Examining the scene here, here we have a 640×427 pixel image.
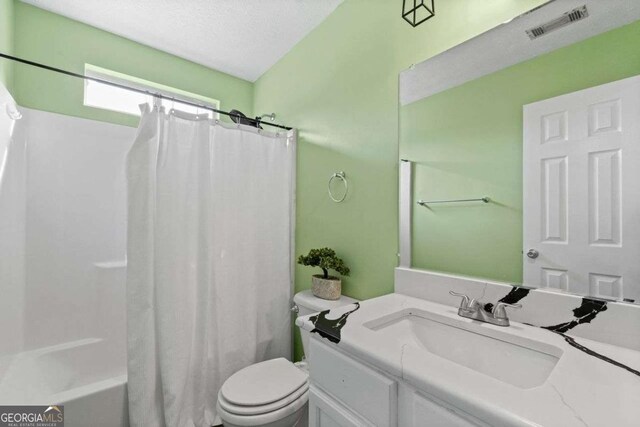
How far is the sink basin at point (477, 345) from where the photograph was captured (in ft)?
2.67

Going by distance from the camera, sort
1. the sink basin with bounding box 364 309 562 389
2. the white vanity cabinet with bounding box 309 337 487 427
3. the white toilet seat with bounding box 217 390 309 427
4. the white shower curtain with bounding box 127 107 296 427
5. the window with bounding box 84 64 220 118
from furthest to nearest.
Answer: the window with bounding box 84 64 220 118
the white shower curtain with bounding box 127 107 296 427
the white toilet seat with bounding box 217 390 309 427
the sink basin with bounding box 364 309 562 389
the white vanity cabinet with bounding box 309 337 487 427

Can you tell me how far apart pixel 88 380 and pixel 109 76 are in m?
2.12

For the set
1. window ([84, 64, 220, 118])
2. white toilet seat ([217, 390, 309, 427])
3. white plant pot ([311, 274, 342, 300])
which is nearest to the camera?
white toilet seat ([217, 390, 309, 427])

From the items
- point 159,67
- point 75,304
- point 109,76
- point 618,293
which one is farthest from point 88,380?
point 618,293

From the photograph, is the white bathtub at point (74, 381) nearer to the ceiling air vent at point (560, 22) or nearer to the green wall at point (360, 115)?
the green wall at point (360, 115)

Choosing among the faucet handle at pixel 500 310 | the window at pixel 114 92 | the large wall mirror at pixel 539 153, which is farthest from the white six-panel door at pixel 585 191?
the window at pixel 114 92

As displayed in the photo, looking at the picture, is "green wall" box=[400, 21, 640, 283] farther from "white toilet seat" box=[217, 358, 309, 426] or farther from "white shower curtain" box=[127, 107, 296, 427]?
"white shower curtain" box=[127, 107, 296, 427]

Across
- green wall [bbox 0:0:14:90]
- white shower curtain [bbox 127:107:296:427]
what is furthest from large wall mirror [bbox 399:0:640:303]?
green wall [bbox 0:0:14:90]

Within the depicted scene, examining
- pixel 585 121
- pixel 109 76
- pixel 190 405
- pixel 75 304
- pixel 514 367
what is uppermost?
pixel 109 76

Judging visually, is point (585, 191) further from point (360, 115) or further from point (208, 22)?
point (208, 22)

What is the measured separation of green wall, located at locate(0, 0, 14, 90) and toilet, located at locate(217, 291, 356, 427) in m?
2.04

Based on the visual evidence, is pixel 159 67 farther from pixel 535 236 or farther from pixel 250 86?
pixel 535 236

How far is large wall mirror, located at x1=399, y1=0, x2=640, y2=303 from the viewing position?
33.9 inches

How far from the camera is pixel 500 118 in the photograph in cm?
111
